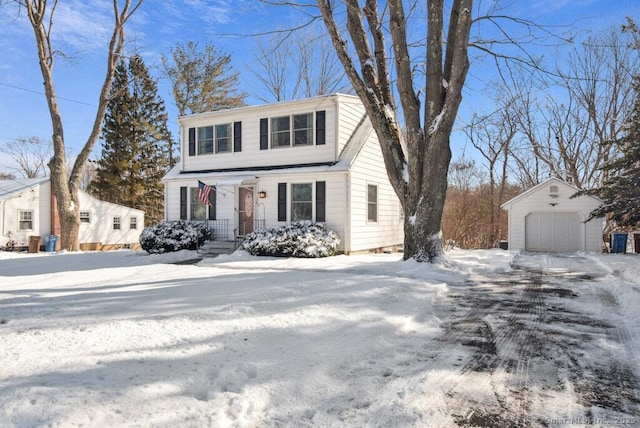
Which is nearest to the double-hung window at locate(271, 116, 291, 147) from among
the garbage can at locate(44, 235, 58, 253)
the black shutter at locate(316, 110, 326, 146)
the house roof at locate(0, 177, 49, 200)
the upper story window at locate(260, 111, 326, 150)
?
the upper story window at locate(260, 111, 326, 150)

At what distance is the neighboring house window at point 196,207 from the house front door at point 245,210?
1598 millimetres

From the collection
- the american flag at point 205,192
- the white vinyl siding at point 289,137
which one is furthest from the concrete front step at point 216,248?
the white vinyl siding at point 289,137

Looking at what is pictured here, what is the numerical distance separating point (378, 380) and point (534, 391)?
1.12 meters

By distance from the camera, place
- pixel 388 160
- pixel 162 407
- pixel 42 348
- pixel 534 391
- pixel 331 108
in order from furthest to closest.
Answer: pixel 331 108 → pixel 388 160 → pixel 42 348 → pixel 534 391 → pixel 162 407

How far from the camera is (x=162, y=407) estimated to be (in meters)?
2.43

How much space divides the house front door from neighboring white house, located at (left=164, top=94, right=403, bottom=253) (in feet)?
0.12

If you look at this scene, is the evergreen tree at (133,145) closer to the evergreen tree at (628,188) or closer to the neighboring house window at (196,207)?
the neighboring house window at (196,207)

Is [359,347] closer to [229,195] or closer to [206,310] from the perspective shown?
[206,310]

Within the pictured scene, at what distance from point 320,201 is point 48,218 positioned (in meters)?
17.1

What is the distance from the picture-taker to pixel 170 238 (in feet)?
46.1

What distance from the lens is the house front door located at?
15086 millimetres

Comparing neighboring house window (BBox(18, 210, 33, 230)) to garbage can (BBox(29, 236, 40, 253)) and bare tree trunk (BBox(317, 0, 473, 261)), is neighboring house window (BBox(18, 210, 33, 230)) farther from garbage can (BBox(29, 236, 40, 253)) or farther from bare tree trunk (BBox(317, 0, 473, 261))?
bare tree trunk (BBox(317, 0, 473, 261))

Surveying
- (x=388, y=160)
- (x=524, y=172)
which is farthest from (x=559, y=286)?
(x=524, y=172)

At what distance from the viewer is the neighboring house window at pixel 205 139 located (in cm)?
1650
